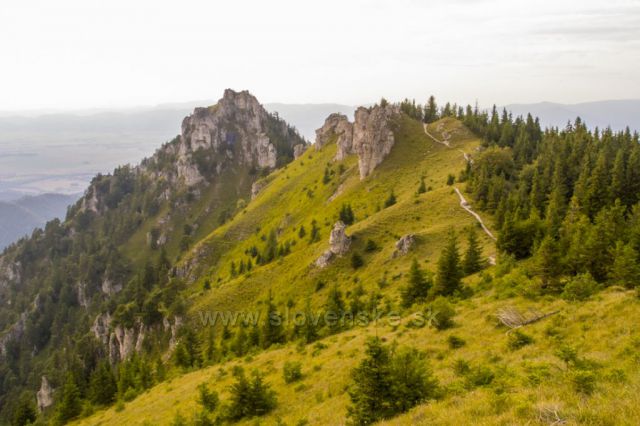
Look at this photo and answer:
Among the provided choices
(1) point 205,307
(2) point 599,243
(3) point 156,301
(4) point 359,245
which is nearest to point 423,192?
(4) point 359,245

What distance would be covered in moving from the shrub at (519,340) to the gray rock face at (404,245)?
45.9m

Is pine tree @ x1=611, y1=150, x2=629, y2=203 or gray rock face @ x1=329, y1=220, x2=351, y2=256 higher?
pine tree @ x1=611, y1=150, x2=629, y2=203

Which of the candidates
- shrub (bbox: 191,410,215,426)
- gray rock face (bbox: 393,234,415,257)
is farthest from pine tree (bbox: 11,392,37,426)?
gray rock face (bbox: 393,234,415,257)

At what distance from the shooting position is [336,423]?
21.1m

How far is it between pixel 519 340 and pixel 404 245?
4712 centimetres

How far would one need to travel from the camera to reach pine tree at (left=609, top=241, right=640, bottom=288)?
97.5 feet

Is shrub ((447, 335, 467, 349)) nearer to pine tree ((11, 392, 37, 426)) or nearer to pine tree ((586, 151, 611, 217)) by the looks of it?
pine tree ((586, 151, 611, 217))

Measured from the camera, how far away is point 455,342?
28.0 m

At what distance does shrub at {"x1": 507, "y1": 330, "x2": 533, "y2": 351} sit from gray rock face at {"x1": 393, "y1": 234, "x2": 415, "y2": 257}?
150 feet

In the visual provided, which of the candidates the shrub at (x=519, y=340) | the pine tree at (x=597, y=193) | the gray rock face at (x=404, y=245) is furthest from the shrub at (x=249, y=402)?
the pine tree at (x=597, y=193)

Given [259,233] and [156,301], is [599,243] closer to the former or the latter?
[156,301]

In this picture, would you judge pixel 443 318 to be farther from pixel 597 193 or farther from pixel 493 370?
pixel 597 193

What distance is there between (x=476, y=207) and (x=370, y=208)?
1473 inches

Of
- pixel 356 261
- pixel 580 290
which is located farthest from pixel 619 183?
pixel 580 290
